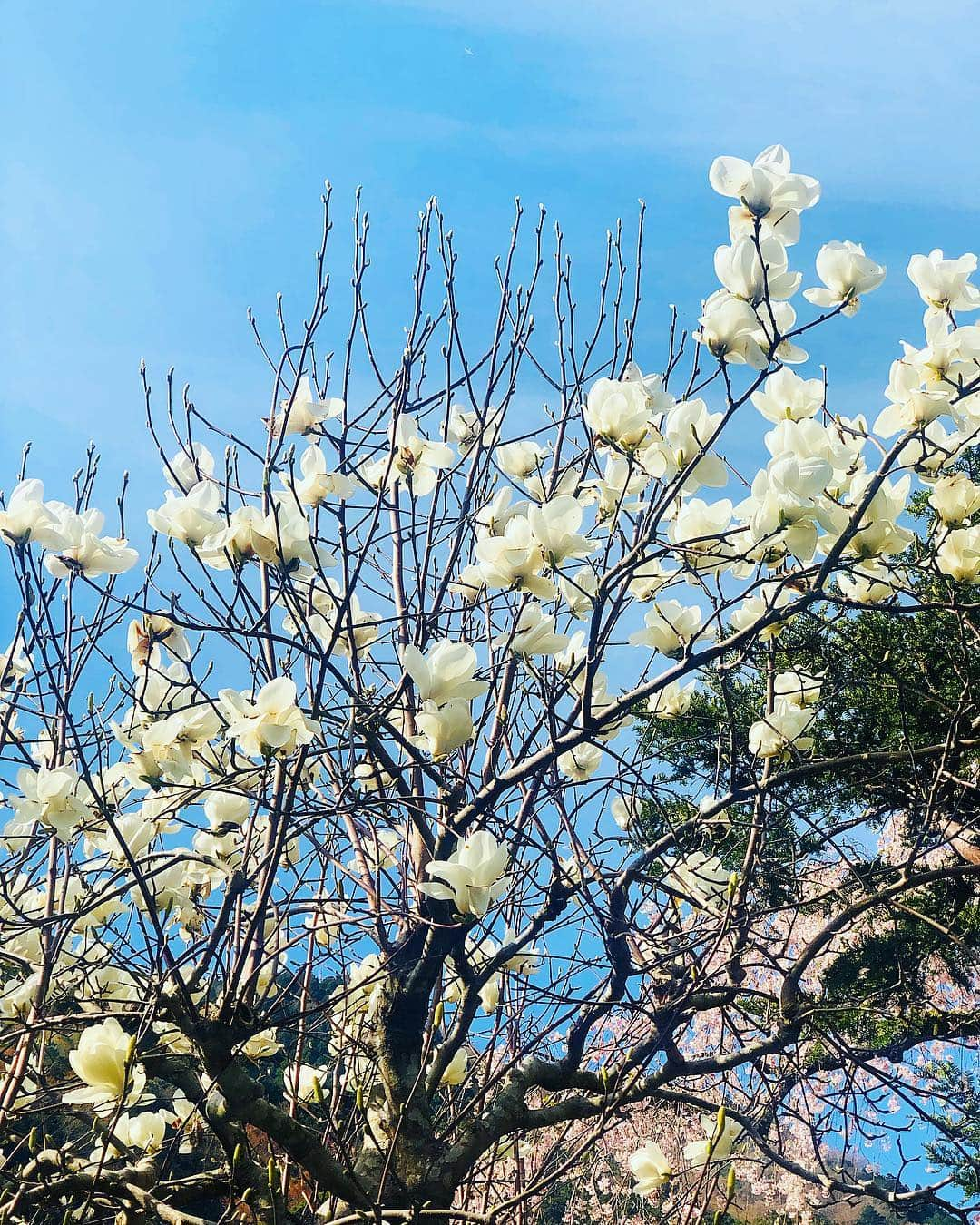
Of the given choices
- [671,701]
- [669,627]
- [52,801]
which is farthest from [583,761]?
[52,801]

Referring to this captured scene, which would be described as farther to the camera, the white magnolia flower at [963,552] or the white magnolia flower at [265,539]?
the white magnolia flower at [963,552]

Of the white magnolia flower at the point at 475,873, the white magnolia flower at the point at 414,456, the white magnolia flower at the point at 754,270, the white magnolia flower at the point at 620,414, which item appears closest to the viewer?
the white magnolia flower at the point at 475,873

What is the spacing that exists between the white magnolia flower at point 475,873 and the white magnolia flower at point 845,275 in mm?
996

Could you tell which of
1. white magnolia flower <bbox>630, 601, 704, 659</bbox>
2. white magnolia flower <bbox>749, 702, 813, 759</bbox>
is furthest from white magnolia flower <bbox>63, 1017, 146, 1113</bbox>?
white magnolia flower <bbox>749, 702, 813, 759</bbox>

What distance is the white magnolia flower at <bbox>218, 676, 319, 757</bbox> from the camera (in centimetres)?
143

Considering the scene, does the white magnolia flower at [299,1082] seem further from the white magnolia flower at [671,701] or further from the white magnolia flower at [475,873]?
the white magnolia flower at [671,701]

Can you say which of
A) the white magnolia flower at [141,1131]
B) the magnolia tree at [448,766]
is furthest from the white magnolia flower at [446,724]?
the white magnolia flower at [141,1131]

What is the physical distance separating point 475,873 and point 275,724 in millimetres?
350

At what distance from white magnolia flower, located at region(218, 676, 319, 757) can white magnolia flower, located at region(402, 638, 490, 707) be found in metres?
0.17

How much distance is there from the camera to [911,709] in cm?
498

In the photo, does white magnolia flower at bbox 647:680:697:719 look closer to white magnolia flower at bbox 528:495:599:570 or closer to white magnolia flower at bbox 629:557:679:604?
white magnolia flower at bbox 629:557:679:604

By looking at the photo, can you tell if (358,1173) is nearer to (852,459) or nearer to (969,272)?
(852,459)

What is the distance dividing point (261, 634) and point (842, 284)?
1.06 meters

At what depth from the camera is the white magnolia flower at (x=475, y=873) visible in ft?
4.57
